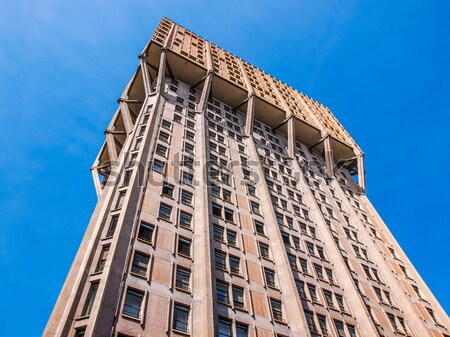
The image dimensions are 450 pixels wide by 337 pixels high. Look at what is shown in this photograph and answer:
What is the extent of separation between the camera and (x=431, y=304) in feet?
119

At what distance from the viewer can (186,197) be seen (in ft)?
92.0

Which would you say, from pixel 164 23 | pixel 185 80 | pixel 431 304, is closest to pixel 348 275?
pixel 431 304

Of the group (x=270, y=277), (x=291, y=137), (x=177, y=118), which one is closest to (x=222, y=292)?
(x=270, y=277)

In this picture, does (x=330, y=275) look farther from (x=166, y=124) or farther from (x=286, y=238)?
(x=166, y=124)

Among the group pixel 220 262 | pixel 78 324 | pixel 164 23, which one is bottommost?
pixel 78 324

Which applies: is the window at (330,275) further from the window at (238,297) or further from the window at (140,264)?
the window at (140,264)

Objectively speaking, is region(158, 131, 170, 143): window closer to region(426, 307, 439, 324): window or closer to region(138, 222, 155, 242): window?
region(138, 222, 155, 242): window

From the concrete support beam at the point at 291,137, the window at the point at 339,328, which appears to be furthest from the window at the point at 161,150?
the concrete support beam at the point at 291,137

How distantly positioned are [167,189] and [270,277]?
9.60m

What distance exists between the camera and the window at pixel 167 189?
26.8 metres

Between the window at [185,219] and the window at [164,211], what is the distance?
957 mm

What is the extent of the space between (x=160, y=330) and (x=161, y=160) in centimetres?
1470

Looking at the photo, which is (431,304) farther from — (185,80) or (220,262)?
(185,80)

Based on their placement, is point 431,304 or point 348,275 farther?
point 431,304
